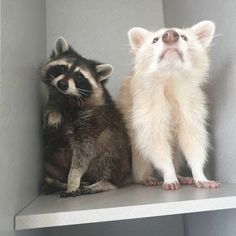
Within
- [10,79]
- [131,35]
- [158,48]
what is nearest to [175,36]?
[158,48]

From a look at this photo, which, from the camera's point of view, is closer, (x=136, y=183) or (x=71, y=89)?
(x=71, y=89)

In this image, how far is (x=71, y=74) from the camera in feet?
3.07

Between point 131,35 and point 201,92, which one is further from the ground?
point 131,35

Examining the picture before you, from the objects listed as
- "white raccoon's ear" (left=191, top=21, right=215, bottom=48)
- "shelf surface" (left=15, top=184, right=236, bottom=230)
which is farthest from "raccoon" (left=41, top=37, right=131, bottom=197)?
"white raccoon's ear" (left=191, top=21, right=215, bottom=48)

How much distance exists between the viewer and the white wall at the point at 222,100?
83 cm

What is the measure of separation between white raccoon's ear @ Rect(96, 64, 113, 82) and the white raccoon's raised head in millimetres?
102

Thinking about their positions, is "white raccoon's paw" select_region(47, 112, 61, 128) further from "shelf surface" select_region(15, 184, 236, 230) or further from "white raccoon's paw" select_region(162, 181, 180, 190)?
"white raccoon's paw" select_region(162, 181, 180, 190)

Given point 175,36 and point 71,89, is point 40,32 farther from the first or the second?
point 175,36

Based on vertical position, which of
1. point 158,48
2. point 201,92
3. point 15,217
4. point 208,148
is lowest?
point 15,217

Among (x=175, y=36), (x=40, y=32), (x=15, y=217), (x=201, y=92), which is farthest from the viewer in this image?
(x=40, y=32)

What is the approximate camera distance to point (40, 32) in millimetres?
1113

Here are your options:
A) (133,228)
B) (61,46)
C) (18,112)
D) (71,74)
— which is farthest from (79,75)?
(133,228)

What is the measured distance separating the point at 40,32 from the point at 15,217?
71 centimetres

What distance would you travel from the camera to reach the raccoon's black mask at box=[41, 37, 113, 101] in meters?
0.91
